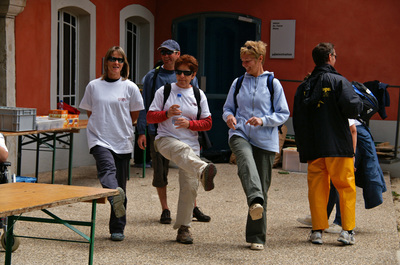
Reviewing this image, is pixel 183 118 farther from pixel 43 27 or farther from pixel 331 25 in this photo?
pixel 331 25

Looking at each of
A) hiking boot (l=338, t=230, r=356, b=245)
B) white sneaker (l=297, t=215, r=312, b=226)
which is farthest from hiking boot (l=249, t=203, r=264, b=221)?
white sneaker (l=297, t=215, r=312, b=226)

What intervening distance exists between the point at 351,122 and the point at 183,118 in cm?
157

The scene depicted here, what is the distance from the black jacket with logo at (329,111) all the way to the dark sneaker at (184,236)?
1252 mm

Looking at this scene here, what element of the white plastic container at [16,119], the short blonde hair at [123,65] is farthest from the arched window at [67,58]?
the short blonde hair at [123,65]

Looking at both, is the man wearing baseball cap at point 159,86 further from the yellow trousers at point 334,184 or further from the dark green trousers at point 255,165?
the yellow trousers at point 334,184

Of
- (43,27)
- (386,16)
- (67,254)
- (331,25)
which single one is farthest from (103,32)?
(67,254)

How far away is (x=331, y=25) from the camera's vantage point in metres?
12.5

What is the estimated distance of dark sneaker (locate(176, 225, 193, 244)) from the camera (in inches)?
235

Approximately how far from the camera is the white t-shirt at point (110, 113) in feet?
19.7

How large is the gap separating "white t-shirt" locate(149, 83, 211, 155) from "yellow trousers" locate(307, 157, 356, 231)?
3.46 feet

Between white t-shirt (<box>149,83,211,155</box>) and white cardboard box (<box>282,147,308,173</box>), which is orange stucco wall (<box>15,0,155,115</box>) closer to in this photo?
white cardboard box (<box>282,147,308,173</box>)

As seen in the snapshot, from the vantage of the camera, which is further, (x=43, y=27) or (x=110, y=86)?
(x=43, y=27)

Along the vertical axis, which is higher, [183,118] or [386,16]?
[386,16]

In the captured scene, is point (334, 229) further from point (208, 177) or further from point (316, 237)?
point (208, 177)
